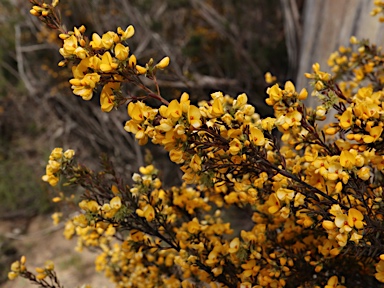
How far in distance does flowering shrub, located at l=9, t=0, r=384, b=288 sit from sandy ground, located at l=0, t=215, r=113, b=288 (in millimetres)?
1917

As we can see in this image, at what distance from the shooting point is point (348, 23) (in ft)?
8.65

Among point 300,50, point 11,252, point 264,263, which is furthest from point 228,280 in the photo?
point 11,252

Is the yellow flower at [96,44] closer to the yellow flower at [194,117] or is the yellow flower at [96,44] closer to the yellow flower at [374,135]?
the yellow flower at [194,117]

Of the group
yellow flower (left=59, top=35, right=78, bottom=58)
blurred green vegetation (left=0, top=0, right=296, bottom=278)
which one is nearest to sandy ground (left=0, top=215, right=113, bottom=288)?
blurred green vegetation (left=0, top=0, right=296, bottom=278)

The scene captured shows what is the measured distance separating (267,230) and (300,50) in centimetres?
253

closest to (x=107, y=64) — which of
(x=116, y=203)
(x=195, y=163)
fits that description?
(x=195, y=163)

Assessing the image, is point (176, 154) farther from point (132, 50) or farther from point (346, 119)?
point (132, 50)

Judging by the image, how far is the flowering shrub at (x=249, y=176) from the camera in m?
0.89

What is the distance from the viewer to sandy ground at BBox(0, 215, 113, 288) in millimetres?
3379

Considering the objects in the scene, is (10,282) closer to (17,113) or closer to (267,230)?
(17,113)

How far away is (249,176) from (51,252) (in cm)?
324

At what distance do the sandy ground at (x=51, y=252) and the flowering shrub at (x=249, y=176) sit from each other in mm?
1917

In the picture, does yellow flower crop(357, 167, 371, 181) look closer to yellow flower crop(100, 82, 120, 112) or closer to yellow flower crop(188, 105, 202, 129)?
yellow flower crop(188, 105, 202, 129)

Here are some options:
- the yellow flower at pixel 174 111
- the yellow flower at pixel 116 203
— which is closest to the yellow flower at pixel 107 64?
the yellow flower at pixel 174 111
